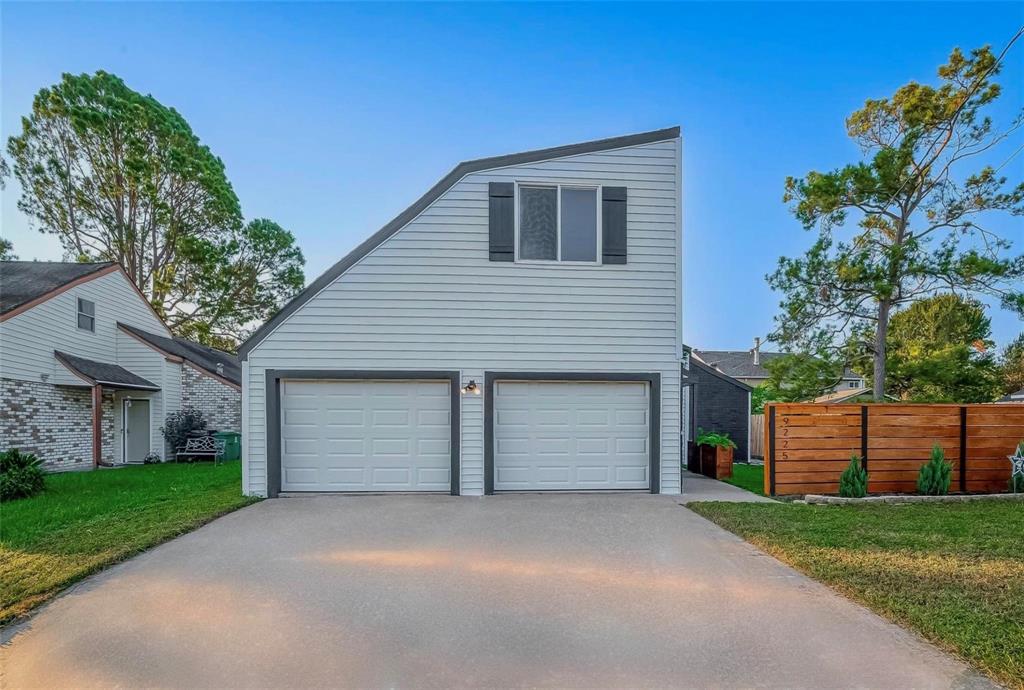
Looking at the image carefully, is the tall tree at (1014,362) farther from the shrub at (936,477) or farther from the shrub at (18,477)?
the shrub at (18,477)

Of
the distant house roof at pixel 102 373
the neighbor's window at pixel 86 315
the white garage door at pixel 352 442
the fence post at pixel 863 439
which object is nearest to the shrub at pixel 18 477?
the white garage door at pixel 352 442

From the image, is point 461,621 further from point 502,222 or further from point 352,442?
point 502,222

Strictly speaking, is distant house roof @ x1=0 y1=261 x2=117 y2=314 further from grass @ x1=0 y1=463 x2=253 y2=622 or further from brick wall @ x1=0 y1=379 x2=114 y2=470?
grass @ x1=0 y1=463 x2=253 y2=622

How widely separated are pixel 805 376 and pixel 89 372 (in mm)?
18191

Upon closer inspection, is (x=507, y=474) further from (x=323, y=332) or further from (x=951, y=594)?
(x=951, y=594)

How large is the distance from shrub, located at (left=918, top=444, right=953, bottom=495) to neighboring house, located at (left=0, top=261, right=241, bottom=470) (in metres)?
17.7

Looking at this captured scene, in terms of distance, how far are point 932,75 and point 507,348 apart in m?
12.5

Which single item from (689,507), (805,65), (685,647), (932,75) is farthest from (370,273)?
(932,75)

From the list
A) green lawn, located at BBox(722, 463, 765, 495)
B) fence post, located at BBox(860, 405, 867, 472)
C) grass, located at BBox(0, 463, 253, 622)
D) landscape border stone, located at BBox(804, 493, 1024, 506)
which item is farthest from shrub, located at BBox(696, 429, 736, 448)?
grass, located at BBox(0, 463, 253, 622)

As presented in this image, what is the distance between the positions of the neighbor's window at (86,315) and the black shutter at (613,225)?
14292mm

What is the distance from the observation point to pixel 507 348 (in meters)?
8.06

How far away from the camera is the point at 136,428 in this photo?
1473 cm

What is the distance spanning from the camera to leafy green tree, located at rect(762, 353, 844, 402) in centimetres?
1223

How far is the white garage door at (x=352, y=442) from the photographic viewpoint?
793cm
